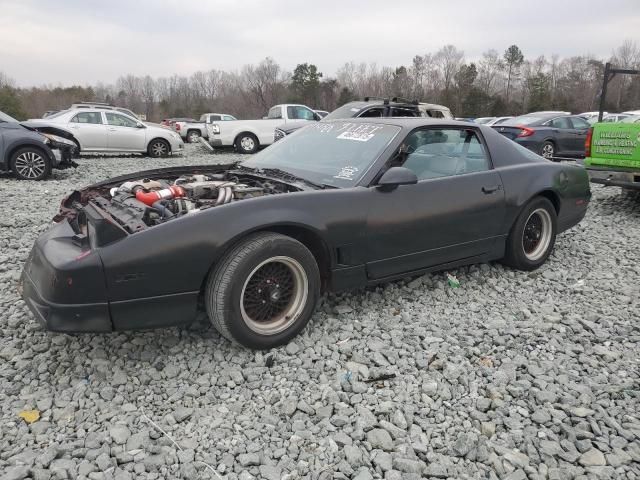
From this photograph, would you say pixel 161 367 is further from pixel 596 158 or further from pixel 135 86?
pixel 135 86

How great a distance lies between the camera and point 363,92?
5881cm

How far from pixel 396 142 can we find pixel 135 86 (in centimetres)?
7790

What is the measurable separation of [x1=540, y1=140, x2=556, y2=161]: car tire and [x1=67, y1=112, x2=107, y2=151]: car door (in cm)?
1200

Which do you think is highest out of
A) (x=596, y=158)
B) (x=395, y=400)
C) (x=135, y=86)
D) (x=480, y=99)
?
(x=135, y=86)

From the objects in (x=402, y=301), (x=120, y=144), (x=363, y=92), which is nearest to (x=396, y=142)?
(x=402, y=301)

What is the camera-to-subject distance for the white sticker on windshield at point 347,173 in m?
3.32

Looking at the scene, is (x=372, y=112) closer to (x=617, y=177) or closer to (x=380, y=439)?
(x=617, y=177)

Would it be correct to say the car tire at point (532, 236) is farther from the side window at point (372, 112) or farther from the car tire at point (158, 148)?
the car tire at point (158, 148)

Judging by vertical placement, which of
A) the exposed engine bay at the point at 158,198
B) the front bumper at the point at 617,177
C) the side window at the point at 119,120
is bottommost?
the front bumper at the point at 617,177

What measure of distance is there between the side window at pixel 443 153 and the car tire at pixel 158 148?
11683 millimetres

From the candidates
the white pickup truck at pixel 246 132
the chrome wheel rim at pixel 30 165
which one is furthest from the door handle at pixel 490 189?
the white pickup truck at pixel 246 132

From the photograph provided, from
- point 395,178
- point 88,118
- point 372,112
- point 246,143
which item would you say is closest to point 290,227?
point 395,178

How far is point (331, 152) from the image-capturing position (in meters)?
3.69

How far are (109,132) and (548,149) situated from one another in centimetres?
1212
